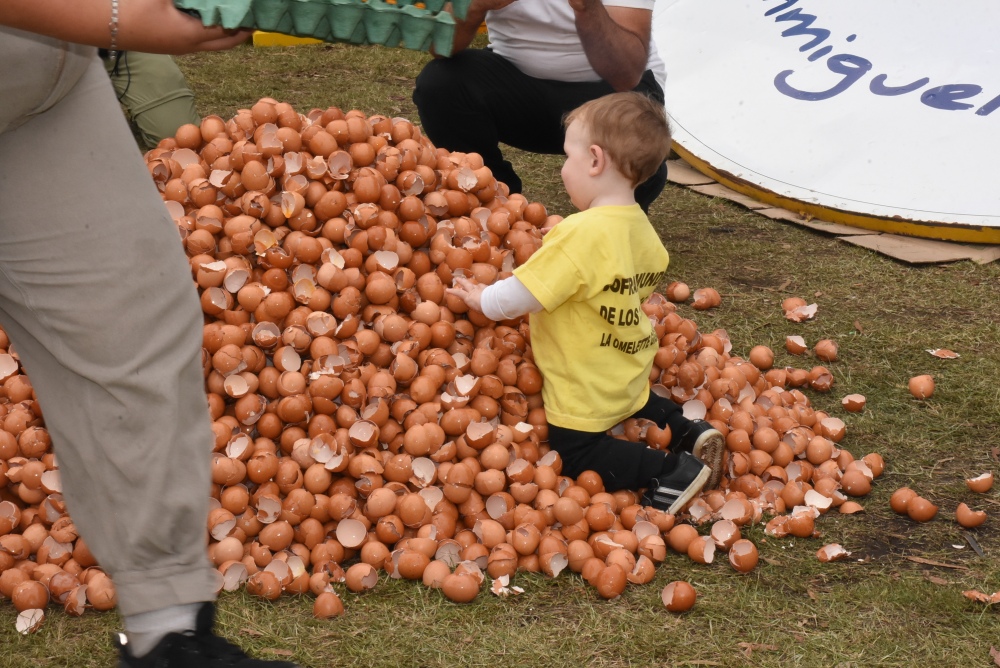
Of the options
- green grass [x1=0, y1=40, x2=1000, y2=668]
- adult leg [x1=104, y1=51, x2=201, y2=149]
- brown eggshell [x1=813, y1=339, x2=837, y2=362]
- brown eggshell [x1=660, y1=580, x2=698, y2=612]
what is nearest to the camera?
green grass [x1=0, y1=40, x2=1000, y2=668]

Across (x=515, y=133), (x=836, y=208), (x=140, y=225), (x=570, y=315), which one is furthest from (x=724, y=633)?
(x=836, y=208)

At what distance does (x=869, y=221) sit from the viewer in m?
4.34

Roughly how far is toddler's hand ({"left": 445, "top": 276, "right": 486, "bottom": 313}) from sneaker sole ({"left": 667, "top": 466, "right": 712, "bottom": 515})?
0.66 m

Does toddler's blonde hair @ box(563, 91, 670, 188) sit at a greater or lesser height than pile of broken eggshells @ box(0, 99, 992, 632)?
greater

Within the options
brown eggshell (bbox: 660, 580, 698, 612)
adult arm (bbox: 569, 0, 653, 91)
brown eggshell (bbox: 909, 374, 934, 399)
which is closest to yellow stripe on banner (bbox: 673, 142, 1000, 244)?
brown eggshell (bbox: 909, 374, 934, 399)

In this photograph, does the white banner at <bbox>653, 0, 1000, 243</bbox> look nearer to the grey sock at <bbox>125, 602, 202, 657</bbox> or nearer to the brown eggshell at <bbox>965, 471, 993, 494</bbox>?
the brown eggshell at <bbox>965, 471, 993, 494</bbox>

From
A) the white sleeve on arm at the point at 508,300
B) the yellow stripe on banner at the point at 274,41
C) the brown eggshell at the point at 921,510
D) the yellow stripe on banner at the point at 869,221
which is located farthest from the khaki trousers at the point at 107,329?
the yellow stripe on banner at the point at 274,41

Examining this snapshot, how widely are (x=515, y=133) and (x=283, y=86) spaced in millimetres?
2778

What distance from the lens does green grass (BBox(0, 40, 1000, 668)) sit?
2.04m

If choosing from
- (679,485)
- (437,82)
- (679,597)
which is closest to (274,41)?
(437,82)

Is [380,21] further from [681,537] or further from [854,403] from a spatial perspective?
[854,403]

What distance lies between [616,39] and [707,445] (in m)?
1.38

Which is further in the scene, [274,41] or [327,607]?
[274,41]

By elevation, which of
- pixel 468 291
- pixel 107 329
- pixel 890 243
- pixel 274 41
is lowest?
pixel 274 41
